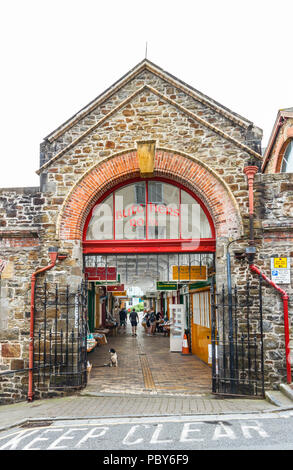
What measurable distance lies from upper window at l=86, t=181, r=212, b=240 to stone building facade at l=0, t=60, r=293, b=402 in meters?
0.32

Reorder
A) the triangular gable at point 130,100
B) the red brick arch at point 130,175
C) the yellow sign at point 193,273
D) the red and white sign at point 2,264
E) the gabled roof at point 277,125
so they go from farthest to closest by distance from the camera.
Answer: the gabled roof at point 277,125, the yellow sign at point 193,273, the red and white sign at point 2,264, the triangular gable at point 130,100, the red brick arch at point 130,175

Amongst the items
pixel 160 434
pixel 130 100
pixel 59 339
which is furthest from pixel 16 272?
pixel 160 434

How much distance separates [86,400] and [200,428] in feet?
9.73

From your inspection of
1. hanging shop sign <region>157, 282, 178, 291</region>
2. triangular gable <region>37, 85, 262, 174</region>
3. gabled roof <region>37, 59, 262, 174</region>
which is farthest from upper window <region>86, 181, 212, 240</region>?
hanging shop sign <region>157, 282, 178, 291</region>

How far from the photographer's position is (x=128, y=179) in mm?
9352

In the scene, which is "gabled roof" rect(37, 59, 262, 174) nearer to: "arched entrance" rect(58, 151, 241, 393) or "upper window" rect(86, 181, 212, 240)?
"arched entrance" rect(58, 151, 241, 393)

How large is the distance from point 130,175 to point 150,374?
217 inches

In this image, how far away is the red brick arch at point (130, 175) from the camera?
28.9ft

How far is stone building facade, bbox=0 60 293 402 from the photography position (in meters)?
8.66

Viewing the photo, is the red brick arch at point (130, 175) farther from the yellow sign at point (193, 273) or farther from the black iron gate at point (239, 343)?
the yellow sign at point (193, 273)

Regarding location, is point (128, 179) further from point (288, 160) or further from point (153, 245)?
point (288, 160)

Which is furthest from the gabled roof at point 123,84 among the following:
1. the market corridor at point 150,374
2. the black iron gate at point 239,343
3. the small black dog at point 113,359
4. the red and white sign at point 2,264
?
the small black dog at point 113,359

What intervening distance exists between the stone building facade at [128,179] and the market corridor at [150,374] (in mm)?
2279
